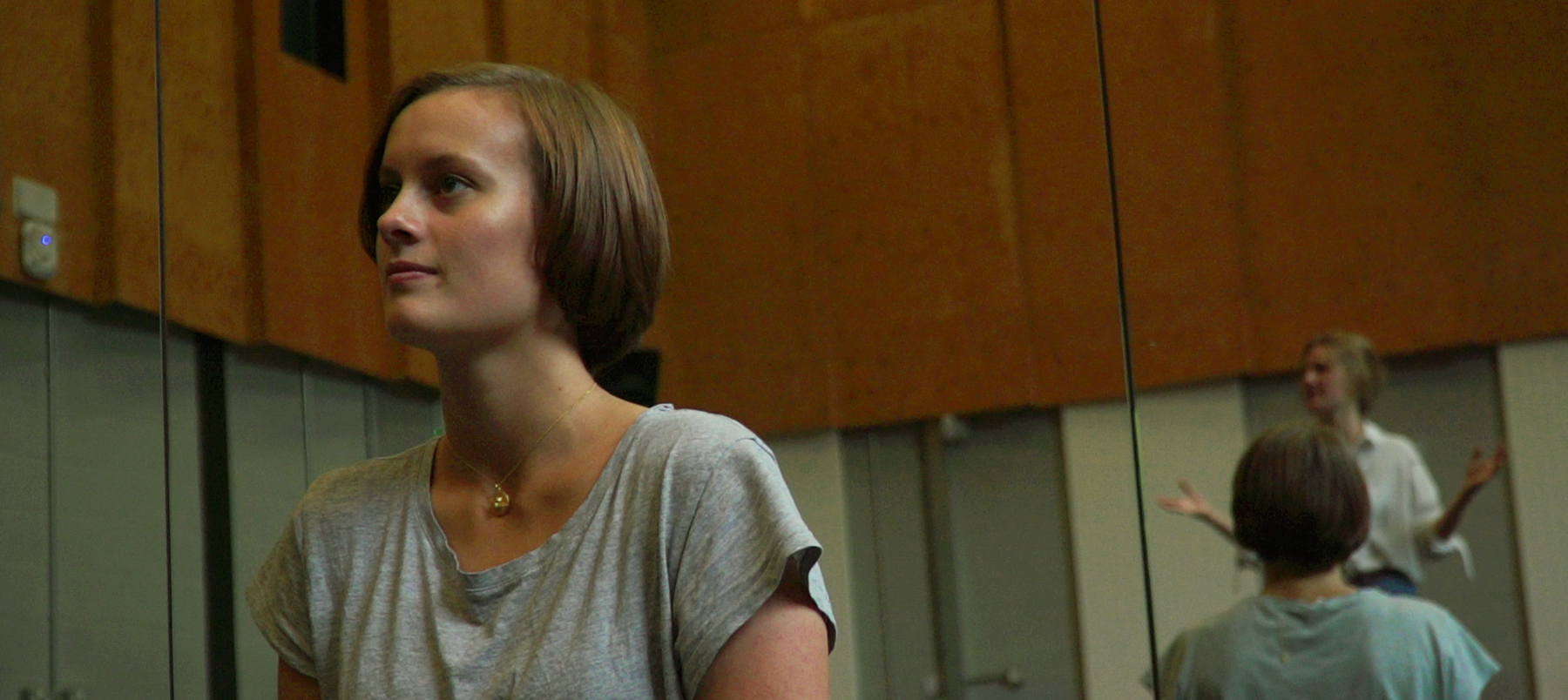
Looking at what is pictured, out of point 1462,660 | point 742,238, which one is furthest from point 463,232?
point 1462,660

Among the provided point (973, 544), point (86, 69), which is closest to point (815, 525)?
point (973, 544)

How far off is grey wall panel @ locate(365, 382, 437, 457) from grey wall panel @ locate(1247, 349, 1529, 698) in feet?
3.55

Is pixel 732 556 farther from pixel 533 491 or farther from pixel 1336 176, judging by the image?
pixel 1336 176

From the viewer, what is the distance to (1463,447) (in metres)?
1.81

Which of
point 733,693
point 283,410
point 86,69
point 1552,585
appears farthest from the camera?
point 86,69

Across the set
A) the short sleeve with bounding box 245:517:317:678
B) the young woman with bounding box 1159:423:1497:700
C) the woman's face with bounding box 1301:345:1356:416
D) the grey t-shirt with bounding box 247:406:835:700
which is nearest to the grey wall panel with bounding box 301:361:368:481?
the short sleeve with bounding box 245:517:317:678

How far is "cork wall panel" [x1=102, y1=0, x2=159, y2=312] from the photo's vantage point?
229cm

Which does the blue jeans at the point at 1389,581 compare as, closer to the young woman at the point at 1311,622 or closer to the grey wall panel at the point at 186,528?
the young woman at the point at 1311,622

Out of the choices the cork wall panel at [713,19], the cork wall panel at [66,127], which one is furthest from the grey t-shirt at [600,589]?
the cork wall panel at [66,127]

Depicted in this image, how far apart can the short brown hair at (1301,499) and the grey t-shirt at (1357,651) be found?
0.20ft

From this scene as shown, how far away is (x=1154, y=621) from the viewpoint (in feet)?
6.03

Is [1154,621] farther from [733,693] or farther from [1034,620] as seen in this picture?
[733,693]

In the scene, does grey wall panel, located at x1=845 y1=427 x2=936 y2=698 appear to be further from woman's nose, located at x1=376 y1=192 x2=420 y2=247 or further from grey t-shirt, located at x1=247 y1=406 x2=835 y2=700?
woman's nose, located at x1=376 y1=192 x2=420 y2=247

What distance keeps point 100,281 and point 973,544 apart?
140 centimetres
